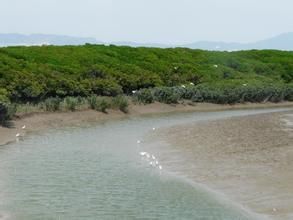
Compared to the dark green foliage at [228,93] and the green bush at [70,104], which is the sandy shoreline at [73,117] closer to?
the green bush at [70,104]

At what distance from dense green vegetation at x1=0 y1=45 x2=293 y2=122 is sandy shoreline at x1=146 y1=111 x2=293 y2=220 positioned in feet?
26.4

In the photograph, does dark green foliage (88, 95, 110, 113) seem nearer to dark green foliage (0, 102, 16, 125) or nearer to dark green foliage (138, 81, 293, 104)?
dark green foliage (138, 81, 293, 104)

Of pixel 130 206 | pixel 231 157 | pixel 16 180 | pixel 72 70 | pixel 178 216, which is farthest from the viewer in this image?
pixel 72 70

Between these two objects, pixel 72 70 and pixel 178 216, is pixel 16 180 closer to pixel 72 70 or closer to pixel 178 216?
pixel 178 216

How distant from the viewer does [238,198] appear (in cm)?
1505

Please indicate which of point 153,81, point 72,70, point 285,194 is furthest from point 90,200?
point 153,81

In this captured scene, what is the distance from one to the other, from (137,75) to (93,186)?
91.3 ft

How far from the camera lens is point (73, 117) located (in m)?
32.1

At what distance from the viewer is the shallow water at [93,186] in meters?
13.9

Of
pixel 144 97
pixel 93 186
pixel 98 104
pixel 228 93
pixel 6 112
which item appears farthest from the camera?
pixel 228 93

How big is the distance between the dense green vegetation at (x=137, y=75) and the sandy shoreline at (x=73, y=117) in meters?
0.67

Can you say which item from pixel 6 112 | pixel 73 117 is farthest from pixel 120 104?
pixel 6 112

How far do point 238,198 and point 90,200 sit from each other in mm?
3369

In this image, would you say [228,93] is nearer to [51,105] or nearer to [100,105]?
[100,105]
